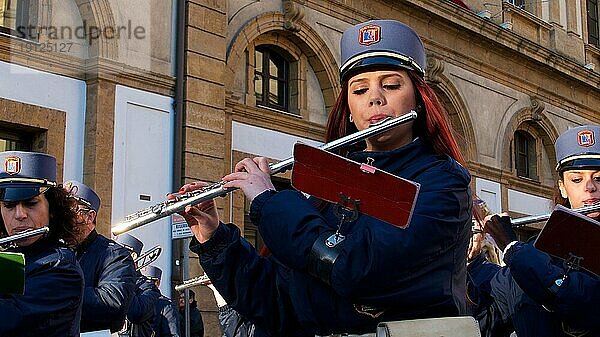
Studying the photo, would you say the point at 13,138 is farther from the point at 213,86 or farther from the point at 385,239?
the point at 385,239

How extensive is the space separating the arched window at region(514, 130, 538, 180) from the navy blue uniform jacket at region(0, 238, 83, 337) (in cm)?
1601

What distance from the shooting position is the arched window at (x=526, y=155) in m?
19.2

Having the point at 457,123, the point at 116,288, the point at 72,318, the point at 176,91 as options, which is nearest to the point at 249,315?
the point at 72,318

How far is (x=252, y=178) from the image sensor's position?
271 centimetres

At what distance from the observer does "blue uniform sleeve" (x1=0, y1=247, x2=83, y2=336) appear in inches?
145

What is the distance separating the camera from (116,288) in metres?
5.59

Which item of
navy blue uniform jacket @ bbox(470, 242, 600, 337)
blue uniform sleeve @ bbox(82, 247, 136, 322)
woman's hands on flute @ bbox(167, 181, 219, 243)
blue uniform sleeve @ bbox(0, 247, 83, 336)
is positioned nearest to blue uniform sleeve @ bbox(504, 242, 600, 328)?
navy blue uniform jacket @ bbox(470, 242, 600, 337)

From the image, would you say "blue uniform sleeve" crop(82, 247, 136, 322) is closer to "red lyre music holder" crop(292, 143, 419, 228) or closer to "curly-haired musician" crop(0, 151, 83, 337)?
→ "curly-haired musician" crop(0, 151, 83, 337)

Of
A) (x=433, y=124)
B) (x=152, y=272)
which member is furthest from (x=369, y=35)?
(x=152, y=272)

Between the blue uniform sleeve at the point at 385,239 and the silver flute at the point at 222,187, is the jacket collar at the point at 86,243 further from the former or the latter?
the blue uniform sleeve at the point at 385,239

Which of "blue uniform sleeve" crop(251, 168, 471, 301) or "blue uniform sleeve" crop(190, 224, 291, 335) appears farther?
"blue uniform sleeve" crop(190, 224, 291, 335)

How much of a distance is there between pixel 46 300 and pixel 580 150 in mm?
2705

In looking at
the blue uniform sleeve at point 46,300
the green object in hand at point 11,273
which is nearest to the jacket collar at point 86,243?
the blue uniform sleeve at point 46,300

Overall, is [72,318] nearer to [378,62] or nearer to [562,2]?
[378,62]
